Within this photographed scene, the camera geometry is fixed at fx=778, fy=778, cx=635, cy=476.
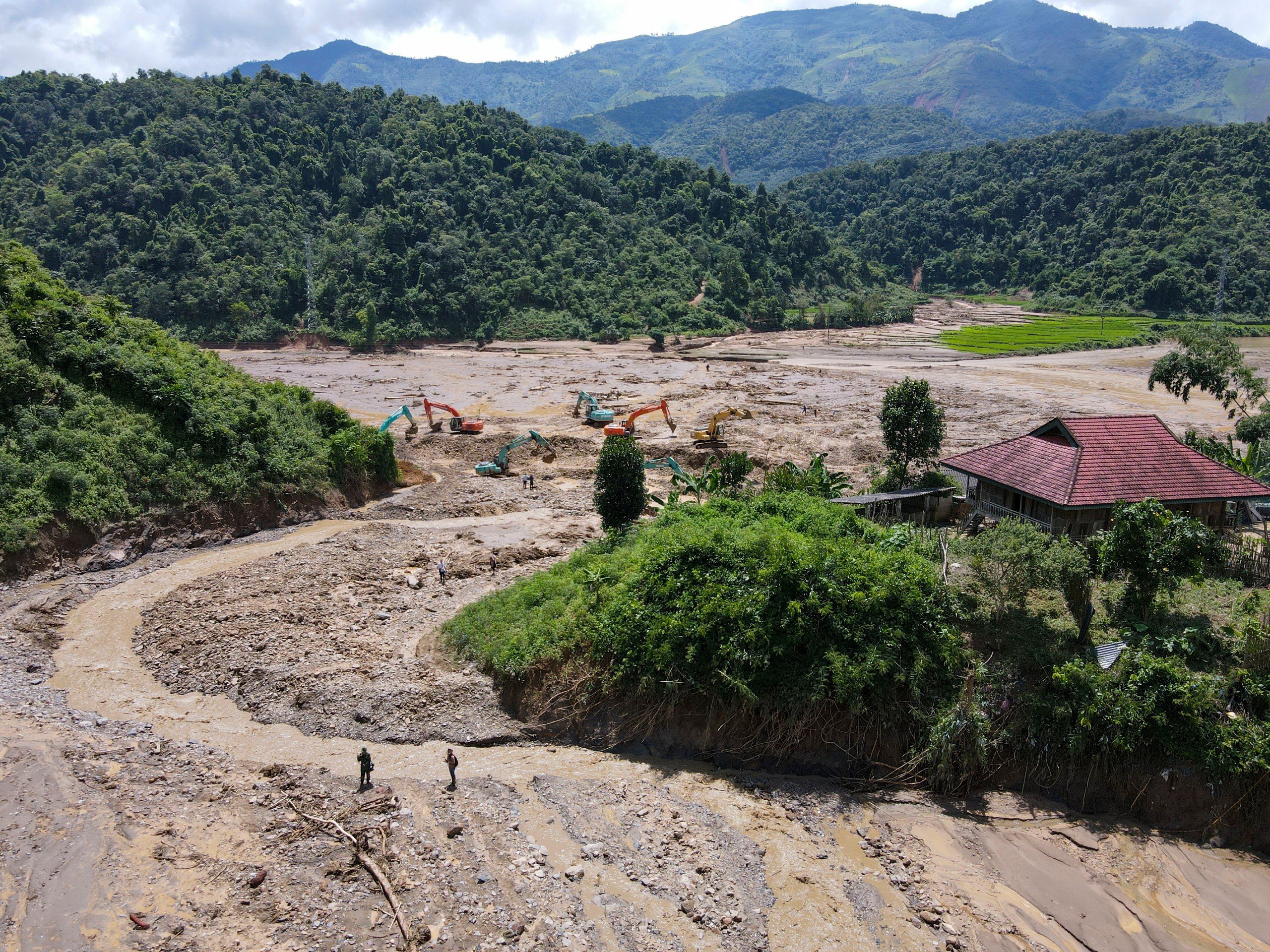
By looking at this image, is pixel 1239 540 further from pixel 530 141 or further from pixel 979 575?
pixel 530 141

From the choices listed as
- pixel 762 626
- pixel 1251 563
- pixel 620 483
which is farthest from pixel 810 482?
pixel 1251 563

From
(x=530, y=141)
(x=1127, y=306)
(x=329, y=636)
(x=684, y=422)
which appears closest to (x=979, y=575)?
(x=329, y=636)

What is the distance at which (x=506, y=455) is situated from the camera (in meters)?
40.9

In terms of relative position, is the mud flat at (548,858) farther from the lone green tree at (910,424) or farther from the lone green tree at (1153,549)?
the lone green tree at (910,424)

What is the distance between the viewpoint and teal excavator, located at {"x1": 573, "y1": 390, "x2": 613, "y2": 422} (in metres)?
49.1

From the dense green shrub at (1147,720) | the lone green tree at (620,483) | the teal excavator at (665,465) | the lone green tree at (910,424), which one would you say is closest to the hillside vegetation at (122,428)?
the teal excavator at (665,465)

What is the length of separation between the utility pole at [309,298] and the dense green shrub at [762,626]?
78.3 metres

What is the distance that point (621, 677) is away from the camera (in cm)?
1747

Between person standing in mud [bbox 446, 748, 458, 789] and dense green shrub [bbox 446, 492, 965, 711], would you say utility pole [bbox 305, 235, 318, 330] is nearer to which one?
dense green shrub [bbox 446, 492, 965, 711]

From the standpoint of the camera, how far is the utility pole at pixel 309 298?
88000 millimetres

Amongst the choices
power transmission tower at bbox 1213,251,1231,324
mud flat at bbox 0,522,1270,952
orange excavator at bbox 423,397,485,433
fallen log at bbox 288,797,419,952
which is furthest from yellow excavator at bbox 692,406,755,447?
power transmission tower at bbox 1213,251,1231,324

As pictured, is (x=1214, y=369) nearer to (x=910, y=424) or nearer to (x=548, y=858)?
(x=910, y=424)

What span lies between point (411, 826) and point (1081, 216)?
144 m

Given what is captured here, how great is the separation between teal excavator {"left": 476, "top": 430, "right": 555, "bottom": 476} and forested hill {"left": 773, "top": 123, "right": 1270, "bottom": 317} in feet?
319
